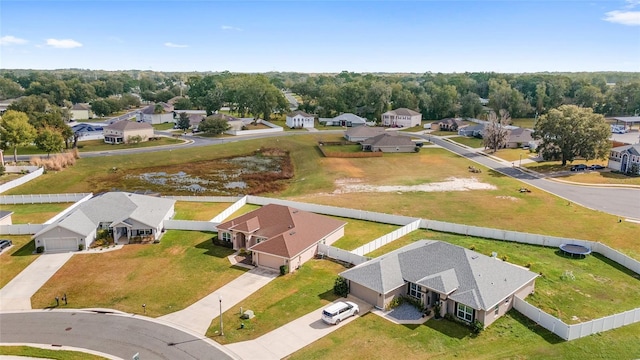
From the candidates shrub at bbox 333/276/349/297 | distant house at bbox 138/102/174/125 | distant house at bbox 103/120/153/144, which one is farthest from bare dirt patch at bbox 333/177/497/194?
distant house at bbox 138/102/174/125

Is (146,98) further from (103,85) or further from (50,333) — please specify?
(50,333)

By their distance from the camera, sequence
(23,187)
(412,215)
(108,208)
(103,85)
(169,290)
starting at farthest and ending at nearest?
(103,85), (23,187), (412,215), (108,208), (169,290)

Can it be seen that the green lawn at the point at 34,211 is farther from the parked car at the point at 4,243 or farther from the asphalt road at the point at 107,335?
the asphalt road at the point at 107,335

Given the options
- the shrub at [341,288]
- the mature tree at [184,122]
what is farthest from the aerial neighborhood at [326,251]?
the mature tree at [184,122]

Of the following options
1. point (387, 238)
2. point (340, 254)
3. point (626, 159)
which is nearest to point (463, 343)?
point (340, 254)

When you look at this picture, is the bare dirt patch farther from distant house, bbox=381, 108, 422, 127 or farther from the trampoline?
distant house, bbox=381, 108, 422, 127

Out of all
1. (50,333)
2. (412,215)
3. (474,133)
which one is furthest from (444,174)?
(50,333)

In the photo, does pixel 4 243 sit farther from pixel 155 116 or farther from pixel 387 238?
pixel 155 116
